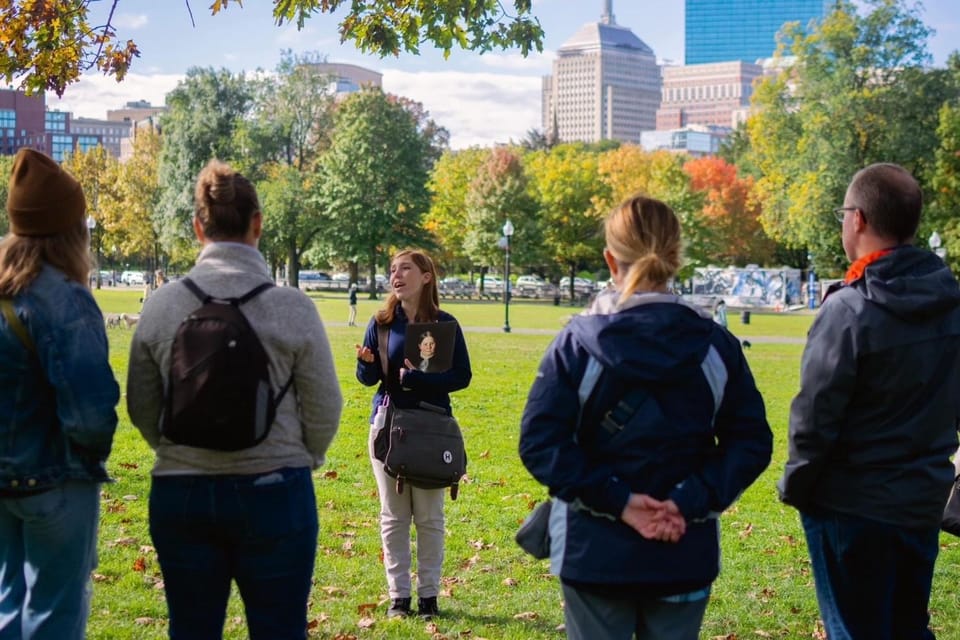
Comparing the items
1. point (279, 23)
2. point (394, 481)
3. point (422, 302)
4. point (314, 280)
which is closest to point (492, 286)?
point (314, 280)

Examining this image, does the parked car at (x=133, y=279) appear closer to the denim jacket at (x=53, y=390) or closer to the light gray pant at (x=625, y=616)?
the denim jacket at (x=53, y=390)

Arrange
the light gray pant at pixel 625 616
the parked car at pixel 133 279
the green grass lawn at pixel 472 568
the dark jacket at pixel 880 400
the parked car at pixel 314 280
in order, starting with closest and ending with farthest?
the light gray pant at pixel 625 616
the dark jacket at pixel 880 400
the green grass lawn at pixel 472 568
the parked car at pixel 314 280
the parked car at pixel 133 279

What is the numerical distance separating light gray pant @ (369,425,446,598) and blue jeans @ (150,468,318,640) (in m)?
2.47

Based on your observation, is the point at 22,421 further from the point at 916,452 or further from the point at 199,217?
the point at 916,452

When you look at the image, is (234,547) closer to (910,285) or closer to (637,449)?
(637,449)

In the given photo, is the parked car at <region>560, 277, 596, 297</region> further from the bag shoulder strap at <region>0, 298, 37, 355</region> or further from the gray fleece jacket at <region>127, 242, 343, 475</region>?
the bag shoulder strap at <region>0, 298, 37, 355</region>

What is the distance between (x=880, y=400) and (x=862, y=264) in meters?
0.51

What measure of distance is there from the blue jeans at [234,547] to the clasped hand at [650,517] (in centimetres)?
112

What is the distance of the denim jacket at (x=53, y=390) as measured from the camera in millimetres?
3518

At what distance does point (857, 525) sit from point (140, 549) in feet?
17.6

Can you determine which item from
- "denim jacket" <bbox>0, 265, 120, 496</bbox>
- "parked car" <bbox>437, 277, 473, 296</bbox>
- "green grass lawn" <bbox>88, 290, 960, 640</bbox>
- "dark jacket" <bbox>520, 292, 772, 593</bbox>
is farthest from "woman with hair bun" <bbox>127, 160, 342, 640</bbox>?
"parked car" <bbox>437, 277, 473, 296</bbox>

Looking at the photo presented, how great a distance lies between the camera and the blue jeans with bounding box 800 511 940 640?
12.6ft

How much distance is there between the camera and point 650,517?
325cm

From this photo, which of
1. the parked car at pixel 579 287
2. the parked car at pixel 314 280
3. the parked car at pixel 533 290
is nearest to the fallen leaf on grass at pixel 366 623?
the parked car at pixel 579 287
